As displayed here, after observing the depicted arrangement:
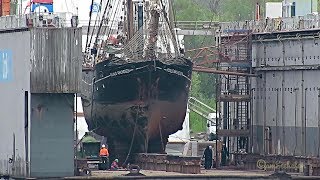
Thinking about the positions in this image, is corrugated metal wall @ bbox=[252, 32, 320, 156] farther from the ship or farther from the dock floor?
the dock floor

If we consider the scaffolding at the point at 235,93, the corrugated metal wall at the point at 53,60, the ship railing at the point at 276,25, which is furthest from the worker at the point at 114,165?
the ship railing at the point at 276,25

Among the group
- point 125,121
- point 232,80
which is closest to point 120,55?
point 125,121

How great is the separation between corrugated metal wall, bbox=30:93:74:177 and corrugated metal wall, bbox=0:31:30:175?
0.63m

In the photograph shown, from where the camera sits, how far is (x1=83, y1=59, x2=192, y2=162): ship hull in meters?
70.8

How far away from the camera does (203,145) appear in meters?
79.9

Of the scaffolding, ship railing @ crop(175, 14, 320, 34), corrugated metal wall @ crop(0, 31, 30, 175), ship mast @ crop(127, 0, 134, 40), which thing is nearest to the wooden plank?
the scaffolding

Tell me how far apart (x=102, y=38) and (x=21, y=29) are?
16.9m

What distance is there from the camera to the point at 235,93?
76.8m

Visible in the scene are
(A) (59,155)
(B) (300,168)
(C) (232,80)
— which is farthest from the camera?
(C) (232,80)

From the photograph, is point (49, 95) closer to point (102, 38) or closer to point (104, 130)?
point (104, 130)

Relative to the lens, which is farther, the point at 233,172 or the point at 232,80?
the point at 232,80

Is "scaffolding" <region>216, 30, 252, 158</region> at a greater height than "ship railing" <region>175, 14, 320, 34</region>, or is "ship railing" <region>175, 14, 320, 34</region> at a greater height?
"ship railing" <region>175, 14, 320, 34</region>

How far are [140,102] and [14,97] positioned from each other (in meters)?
9.27

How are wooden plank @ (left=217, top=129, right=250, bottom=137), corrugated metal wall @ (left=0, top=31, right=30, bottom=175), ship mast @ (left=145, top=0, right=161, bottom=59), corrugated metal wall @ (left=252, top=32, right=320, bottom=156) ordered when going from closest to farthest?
corrugated metal wall @ (left=0, top=31, right=30, bottom=175) → corrugated metal wall @ (left=252, top=32, right=320, bottom=156) → ship mast @ (left=145, top=0, right=161, bottom=59) → wooden plank @ (left=217, top=129, right=250, bottom=137)
